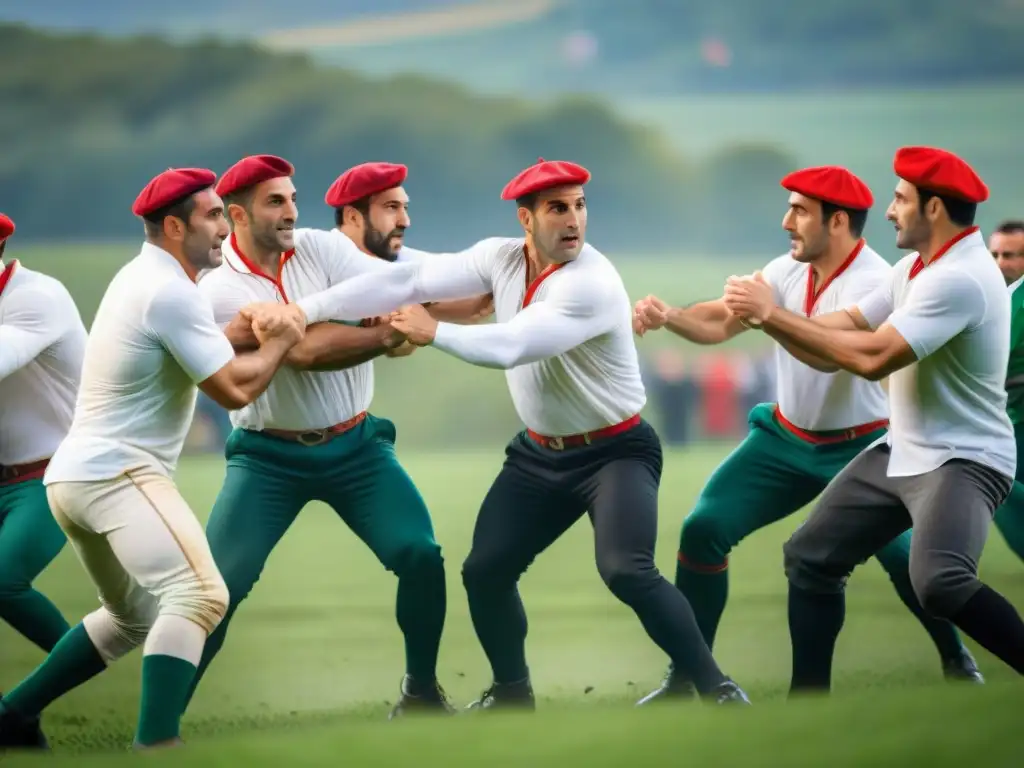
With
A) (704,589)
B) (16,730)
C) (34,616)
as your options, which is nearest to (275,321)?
(34,616)

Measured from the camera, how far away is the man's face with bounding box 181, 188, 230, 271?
4605 millimetres

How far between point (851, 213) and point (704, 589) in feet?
4.48

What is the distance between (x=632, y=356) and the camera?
206 inches

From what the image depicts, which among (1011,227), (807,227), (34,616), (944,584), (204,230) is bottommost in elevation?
(34,616)

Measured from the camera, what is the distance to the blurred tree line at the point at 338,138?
25.5 metres

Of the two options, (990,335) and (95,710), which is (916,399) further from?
(95,710)

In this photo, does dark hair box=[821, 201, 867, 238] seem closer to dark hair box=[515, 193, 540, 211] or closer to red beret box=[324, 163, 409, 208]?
dark hair box=[515, 193, 540, 211]

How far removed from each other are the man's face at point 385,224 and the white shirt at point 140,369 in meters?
1.15

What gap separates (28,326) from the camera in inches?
204

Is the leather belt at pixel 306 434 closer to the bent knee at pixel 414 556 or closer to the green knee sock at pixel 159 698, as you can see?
the bent knee at pixel 414 556

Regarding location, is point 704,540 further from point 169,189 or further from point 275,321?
point 169,189

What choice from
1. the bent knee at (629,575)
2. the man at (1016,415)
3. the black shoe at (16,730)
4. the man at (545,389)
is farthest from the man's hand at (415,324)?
the man at (1016,415)

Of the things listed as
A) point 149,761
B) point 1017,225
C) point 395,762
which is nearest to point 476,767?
point 395,762

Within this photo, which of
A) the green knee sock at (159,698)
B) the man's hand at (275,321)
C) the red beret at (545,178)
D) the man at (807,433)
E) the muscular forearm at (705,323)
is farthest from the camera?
the muscular forearm at (705,323)
